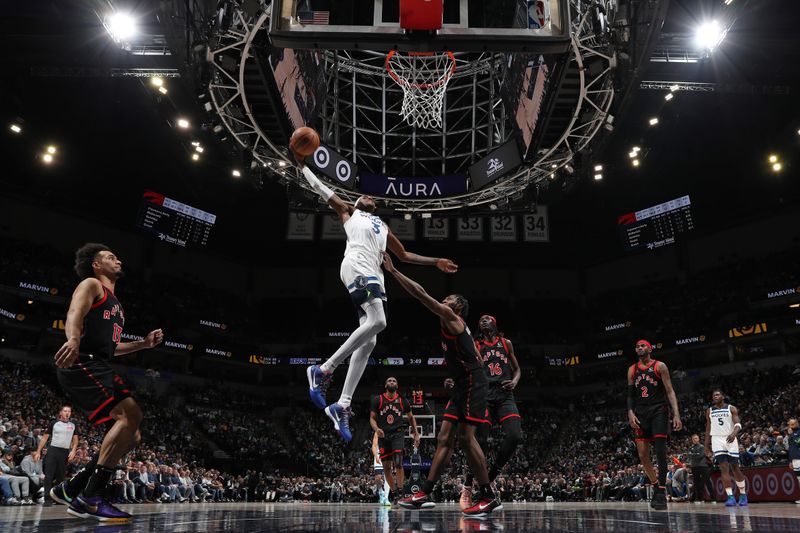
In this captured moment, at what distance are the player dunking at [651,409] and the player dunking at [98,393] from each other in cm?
606

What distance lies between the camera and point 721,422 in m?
10.9

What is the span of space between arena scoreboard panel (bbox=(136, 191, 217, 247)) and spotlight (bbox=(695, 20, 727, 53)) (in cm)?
2117

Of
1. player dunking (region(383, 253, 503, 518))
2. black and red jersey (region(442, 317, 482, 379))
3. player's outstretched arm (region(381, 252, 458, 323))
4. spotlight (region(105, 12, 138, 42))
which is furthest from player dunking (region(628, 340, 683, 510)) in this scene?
spotlight (region(105, 12, 138, 42))

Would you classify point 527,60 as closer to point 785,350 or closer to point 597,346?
point 785,350

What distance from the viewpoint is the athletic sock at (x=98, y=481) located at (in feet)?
15.3

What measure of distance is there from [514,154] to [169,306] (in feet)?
78.0

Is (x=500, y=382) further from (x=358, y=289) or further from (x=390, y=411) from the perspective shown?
(x=390, y=411)

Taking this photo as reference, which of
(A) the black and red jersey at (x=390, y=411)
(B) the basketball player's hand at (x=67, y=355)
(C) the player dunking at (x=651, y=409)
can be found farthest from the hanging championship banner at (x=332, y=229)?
(B) the basketball player's hand at (x=67, y=355)

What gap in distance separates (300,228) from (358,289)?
21390 mm

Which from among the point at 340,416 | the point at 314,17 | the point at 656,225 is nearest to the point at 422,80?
the point at 314,17

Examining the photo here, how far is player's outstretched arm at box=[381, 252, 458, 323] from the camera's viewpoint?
214 inches

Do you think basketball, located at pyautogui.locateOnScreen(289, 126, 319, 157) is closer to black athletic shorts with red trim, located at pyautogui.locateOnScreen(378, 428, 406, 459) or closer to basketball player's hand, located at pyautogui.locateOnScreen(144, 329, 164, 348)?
basketball player's hand, located at pyautogui.locateOnScreen(144, 329, 164, 348)

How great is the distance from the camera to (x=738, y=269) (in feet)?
109

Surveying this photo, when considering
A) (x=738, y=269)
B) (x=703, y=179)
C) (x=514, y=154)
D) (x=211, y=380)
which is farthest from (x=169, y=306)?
(x=738, y=269)
